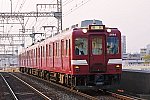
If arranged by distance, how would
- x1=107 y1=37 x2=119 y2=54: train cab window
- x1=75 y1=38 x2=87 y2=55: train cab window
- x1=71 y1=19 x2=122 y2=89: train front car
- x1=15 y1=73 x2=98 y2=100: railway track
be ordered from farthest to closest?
x1=107 y1=37 x2=119 y2=54: train cab window
x1=75 y1=38 x2=87 y2=55: train cab window
x1=71 y1=19 x2=122 y2=89: train front car
x1=15 y1=73 x2=98 y2=100: railway track

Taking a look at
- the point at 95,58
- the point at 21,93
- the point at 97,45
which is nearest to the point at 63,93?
the point at 95,58

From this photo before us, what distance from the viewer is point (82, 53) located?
17766 mm

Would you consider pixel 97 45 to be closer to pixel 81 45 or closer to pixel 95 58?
pixel 95 58

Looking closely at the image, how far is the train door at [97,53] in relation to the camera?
17.7m

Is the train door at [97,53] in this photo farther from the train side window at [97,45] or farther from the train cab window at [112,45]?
the train cab window at [112,45]

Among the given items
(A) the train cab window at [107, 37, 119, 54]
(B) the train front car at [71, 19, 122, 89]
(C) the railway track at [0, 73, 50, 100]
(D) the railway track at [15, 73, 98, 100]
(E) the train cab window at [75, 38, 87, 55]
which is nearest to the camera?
(D) the railway track at [15, 73, 98, 100]

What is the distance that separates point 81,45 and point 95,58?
880mm

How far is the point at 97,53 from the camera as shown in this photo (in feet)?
58.3

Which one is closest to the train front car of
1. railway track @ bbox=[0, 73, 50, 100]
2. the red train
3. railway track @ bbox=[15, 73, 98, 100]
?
the red train

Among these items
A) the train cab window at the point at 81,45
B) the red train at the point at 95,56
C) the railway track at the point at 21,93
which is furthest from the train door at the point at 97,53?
the railway track at the point at 21,93

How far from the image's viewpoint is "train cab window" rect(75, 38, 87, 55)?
17.8 meters

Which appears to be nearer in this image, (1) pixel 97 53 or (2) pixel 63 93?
(1) pixel 97 53

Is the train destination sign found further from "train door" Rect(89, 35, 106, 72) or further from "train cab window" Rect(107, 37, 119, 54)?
"train cab window" Rect(107, 37, 119, 54)

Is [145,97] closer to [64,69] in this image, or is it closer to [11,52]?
[64,69]
